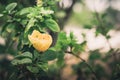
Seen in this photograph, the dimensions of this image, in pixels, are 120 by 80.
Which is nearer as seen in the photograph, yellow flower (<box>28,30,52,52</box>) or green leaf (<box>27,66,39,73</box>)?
yellow flower (<box>28,30,52,52</box>)

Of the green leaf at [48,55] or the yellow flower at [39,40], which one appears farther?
the green leaf at [48,55]

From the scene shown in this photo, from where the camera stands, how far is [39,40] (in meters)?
1.71

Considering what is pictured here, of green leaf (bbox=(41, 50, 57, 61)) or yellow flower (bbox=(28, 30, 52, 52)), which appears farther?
green leaf (bbox=(41, 50, 57, 61))

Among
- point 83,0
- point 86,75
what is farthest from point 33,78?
point 83,0

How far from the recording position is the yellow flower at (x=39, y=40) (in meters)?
1.71

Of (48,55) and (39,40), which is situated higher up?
(39,40)

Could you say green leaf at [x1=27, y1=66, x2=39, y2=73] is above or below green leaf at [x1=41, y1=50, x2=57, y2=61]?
below

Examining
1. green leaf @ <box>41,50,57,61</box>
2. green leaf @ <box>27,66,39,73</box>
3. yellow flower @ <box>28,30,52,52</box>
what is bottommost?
green leaf @ <box>27,66,39,73</box>

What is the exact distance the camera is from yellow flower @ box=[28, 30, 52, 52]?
67.4 inches

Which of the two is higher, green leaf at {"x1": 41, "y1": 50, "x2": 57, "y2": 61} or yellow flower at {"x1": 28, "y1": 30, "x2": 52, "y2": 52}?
yellow flower at {"x1": 28, "y1": 30, "x2": 52, "y2": 52}

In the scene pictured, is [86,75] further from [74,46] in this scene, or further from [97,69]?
[74,46]

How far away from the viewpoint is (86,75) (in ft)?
10.1

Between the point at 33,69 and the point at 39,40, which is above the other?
the point at 39,40

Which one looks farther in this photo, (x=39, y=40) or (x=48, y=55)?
(x=48, y=55)
